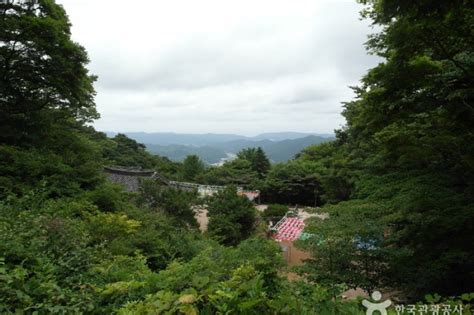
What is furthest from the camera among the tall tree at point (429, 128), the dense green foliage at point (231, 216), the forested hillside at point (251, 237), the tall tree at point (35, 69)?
the dense green foliage at point (231, 216)

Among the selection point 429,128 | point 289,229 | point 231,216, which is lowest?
point 289,229

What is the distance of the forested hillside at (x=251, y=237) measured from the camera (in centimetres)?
310

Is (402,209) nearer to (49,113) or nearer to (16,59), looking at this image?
(49,113)

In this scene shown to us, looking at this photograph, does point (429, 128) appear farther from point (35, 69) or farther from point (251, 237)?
point (35, 69)

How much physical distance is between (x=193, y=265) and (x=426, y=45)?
5.44 meters

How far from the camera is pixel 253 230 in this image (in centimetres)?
1645

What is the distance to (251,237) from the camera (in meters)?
7.82

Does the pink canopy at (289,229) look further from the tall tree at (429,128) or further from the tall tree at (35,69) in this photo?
the tall tree at (35,69)

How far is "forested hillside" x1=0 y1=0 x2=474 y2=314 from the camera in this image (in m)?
3.10

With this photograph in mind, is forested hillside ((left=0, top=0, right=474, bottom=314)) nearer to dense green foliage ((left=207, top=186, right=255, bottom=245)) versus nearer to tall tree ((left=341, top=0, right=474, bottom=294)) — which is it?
tall tree ((left=341, top=0, right=474, bottom=294))

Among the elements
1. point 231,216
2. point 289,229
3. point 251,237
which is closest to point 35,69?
point 251,237

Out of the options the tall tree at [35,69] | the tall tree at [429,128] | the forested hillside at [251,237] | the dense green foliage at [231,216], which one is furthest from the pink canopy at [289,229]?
the tall tree at [35,69]

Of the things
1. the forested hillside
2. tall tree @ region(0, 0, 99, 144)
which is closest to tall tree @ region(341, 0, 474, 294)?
the forested hillside

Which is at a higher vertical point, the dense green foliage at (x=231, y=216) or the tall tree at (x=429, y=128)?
the tall tree at (x=429, y=128)
